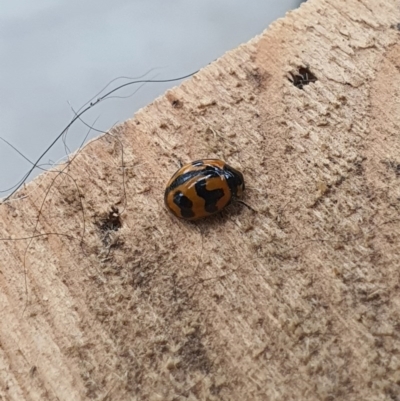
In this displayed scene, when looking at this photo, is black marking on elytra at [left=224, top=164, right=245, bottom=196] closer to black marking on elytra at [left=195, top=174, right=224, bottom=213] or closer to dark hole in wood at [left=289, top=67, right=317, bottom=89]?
black marking on elytra at [left=195, top=174, right=224, bottom=213]

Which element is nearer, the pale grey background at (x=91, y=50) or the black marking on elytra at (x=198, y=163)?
the black marking on elytra at (x=198, y=163)

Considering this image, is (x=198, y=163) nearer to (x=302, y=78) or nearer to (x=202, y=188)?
(x=202, y=188)

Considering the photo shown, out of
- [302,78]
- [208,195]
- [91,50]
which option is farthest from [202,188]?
[91,50]

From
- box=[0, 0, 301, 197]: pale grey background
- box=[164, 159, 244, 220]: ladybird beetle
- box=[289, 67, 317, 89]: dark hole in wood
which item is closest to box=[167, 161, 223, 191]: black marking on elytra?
box=[164, 159, 244, 220]: ladybird beetle

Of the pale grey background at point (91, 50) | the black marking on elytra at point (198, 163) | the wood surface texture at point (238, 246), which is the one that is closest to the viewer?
the wood surface texture at point (238, 246)

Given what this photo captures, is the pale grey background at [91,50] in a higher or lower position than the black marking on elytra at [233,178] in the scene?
higher

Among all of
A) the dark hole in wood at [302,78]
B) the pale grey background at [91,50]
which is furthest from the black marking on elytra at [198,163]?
the pale grey background at [91,50]

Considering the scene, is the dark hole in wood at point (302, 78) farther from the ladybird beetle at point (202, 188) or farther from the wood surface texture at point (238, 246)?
the ladybird beetle at point (202, 188)

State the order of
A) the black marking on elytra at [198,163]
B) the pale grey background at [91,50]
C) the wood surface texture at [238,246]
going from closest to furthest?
the wood surface texture at [238,246]
the black marking on elytra at [198,163]
the pale grey background at [91,50]
